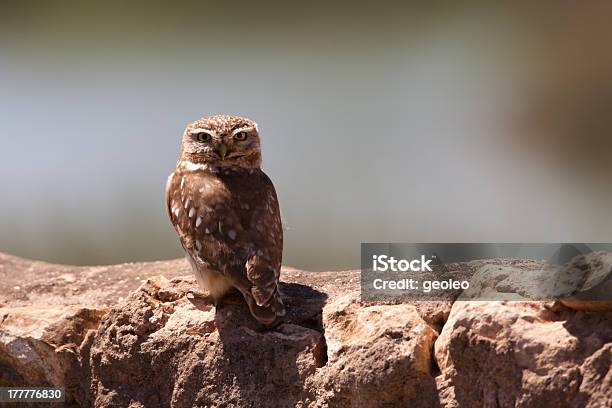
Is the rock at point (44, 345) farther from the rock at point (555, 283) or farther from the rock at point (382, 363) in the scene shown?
the rock at point (555, 283)

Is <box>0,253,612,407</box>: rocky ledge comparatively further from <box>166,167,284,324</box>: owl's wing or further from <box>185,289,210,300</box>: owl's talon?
<box>166,167,284,324</box>: owl's wing

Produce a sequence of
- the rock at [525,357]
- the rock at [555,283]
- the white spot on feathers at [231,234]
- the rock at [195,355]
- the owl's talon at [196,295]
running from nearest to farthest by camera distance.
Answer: the rock at [525,357] → the rock at [555,283] → the rock at [195,355] → the white spot on feathers at [231,234] → the owl's talon at [196,295]

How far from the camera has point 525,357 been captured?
313cm

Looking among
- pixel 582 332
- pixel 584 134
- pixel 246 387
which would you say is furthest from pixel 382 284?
pixel 584 134

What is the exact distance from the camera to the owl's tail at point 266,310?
3775mm

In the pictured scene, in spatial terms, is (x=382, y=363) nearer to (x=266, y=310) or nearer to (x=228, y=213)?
(x=266, y=310)

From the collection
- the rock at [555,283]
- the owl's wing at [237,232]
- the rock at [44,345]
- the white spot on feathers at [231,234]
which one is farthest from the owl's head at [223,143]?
the rock at [555,283]

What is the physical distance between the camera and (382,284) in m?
3.96

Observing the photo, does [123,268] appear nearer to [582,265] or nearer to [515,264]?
[515,264]

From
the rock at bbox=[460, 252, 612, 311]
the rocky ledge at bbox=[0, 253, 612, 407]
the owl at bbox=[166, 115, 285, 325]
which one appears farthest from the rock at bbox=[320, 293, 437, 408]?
the owl at bbox=[166, 115, 285, 325]

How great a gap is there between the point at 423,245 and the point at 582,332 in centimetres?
125

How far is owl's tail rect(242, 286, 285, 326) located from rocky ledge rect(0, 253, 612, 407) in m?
0.07

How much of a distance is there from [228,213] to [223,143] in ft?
1.99

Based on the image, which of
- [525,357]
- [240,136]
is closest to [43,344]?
[240,136]
